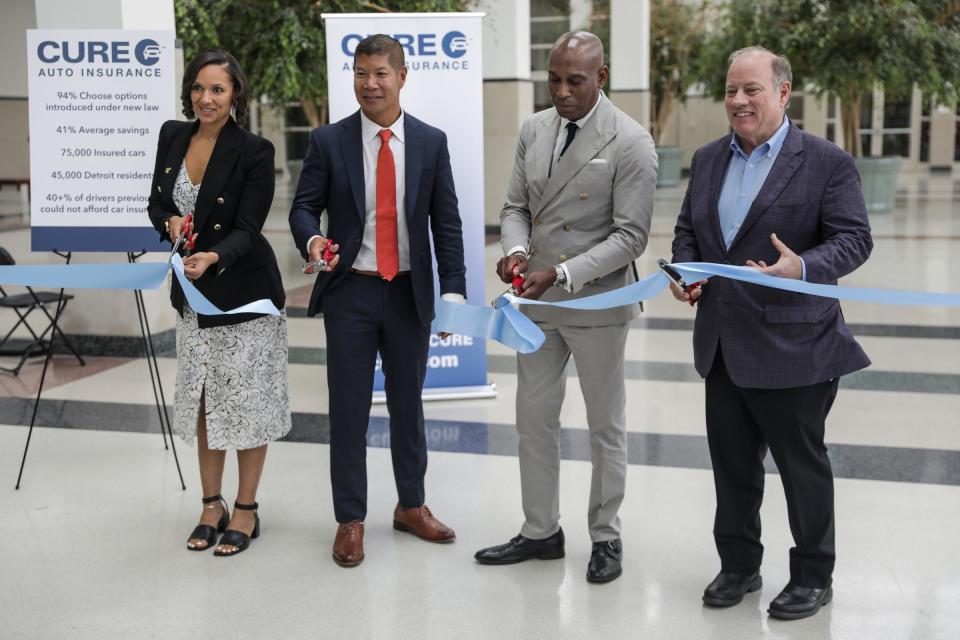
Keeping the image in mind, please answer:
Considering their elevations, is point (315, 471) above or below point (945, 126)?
below

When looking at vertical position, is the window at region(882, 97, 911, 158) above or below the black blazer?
above

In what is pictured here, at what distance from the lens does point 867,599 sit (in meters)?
3.30

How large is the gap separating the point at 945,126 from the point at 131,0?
25.6 metres

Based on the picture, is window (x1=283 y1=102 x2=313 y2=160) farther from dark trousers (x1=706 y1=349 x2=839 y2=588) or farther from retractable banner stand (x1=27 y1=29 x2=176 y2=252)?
dark trousers (x1=706 y1=349 x2=839 y2=588)

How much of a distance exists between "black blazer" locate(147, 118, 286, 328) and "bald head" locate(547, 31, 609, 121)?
105 cm

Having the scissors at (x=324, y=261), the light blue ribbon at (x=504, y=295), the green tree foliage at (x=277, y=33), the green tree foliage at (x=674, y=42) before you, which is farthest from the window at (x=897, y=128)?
the scissors at (x=324, y=261)

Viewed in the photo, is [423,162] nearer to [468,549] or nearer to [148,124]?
[468,549]

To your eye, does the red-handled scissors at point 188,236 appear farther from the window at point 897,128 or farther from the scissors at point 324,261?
the window at point 897,128

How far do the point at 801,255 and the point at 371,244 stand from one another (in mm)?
1429

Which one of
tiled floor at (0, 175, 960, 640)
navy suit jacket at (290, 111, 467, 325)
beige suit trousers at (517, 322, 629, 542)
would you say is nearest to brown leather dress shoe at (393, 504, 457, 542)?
tiled floor at (0, 175, 960, 640)

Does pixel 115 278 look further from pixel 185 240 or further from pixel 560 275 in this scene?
pixel 560 275

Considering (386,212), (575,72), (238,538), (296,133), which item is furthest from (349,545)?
(296,133)

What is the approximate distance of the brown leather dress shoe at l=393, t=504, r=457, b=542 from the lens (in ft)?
12.5

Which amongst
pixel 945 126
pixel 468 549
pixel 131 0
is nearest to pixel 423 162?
pixel 468 549
